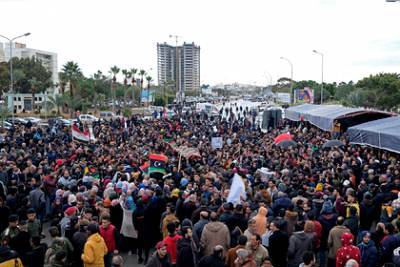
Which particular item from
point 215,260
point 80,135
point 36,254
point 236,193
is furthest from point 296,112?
point 36,254

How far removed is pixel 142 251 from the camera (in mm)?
9906

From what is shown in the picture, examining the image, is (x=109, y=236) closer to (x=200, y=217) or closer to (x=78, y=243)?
(x=78, y=243)

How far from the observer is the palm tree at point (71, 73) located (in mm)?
71850

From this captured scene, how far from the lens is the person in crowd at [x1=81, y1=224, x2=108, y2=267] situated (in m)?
6.68

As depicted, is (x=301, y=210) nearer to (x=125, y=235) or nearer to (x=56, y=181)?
(x=125, y=235)

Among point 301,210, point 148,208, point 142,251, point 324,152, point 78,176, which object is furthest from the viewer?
point 324,152

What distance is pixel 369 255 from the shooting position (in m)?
6.84

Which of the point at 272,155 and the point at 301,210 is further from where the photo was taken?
the point at 272,155

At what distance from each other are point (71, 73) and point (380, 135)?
2589 inches

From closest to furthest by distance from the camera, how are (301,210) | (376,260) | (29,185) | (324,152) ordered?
1. (376,260)
2. (301,210)
3. (29,185)
4. (324,152)

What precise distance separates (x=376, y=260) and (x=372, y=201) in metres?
2.86

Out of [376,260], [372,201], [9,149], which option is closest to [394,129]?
[372,201]

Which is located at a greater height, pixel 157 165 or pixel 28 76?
pixel 28 76

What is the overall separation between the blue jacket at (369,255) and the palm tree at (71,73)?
67542mm
